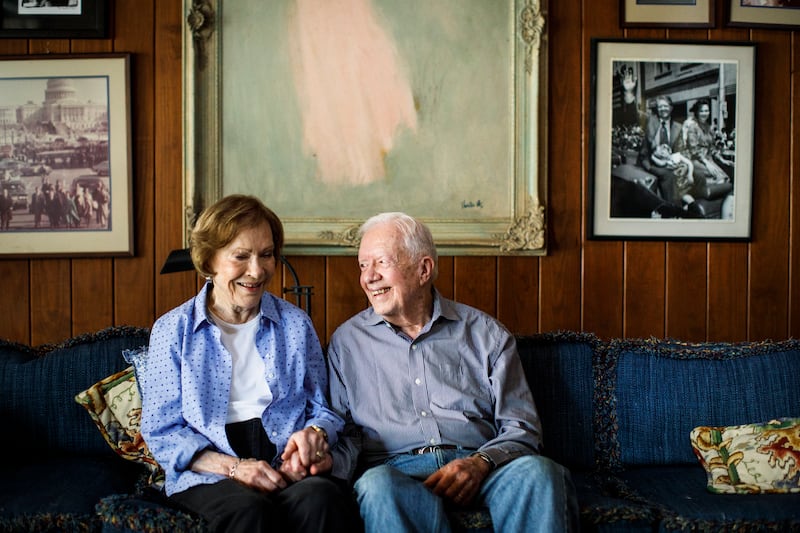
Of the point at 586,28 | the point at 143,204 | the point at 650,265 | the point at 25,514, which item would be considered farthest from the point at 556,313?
the point at 25,514

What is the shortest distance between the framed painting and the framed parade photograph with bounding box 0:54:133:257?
33cm

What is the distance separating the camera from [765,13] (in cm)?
256

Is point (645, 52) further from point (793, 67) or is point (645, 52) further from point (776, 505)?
→ point (776, 505)

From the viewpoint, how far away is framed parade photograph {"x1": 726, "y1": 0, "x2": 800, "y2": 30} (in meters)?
2.55

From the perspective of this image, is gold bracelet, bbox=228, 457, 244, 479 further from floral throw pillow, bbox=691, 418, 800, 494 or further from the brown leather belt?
floral throw pillow, bbox=691, 418, 800, 494

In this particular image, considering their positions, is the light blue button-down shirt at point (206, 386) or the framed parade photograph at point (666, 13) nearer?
the light blue button-down shirt at point (206, 386)

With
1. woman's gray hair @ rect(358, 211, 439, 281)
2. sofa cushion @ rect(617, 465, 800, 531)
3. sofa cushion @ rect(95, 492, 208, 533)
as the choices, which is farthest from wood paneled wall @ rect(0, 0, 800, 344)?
sofa cushion @ rect(95, 492, 208, 533)

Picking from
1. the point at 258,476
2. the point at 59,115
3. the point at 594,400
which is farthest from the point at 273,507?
the point at 59,115

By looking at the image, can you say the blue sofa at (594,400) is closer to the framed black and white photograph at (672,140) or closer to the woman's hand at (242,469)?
the woman's hand at (242,469)

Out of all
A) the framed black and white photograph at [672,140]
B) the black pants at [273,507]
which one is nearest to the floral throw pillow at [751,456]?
the framed black and white photograph at [672,140]

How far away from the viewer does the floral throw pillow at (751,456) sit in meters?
1.80

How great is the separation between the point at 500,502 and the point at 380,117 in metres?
1.48

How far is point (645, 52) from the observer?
252 centimetres

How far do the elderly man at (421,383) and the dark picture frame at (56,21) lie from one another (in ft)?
4.50
